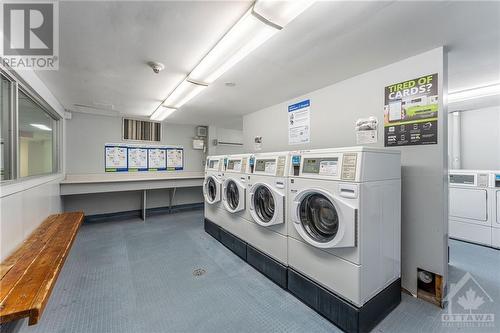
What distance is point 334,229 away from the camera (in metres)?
1.73

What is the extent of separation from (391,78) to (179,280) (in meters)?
2.94

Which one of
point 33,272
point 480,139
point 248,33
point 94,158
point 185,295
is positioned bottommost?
point 185,295

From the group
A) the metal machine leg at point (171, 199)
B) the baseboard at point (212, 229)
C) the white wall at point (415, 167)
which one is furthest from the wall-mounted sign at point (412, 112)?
the metal machine leg at point (171, 199)

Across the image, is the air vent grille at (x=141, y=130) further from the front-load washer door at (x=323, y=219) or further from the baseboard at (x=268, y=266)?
the front-load washer door at (x=323, y=219)

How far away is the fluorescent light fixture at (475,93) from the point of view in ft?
8.95

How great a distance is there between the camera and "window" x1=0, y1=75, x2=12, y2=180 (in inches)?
64.2

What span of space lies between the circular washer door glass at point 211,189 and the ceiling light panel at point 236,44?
5.63 ft

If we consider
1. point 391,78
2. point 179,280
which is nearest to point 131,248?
point 179,280

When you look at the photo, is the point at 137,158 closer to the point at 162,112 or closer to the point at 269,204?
the point at 162,112

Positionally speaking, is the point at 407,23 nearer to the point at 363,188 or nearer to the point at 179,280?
the point at 363,188

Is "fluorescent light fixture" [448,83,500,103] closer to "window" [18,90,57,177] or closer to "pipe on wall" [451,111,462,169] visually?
"pipe on wall" [451,111,462,169]

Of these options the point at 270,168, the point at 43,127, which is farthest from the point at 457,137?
the point at 43,127

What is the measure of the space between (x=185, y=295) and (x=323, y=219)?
1.43 m

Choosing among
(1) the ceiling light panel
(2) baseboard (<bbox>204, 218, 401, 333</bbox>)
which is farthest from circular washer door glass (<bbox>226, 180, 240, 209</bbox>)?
(1) the ceiling light panel
